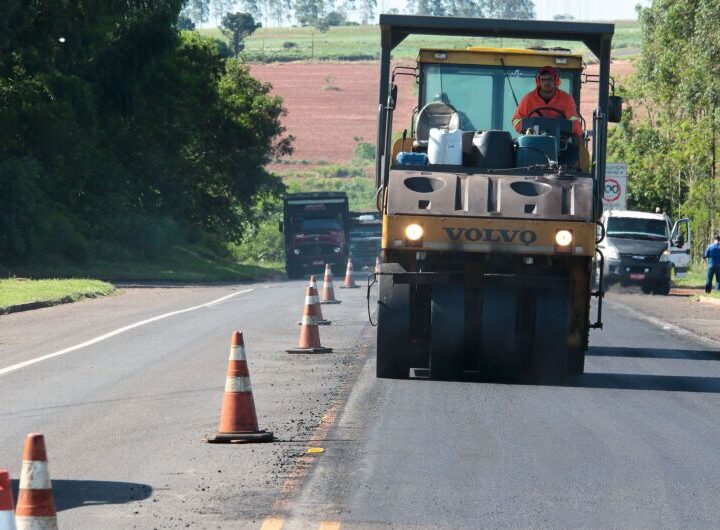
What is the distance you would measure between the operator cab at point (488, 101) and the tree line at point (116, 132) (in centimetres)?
2368

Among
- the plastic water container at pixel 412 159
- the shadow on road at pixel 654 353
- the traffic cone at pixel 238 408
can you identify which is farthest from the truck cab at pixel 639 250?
the traffic cone at pixel 238 408

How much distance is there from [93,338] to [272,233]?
197ft

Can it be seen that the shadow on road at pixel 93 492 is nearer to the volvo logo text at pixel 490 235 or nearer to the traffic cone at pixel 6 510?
the traffic cone at pixel 6 510

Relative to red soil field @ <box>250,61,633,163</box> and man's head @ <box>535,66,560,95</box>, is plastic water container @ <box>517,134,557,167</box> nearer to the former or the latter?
man's head @ <box>535,66,560,95</box>

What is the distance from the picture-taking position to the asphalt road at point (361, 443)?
847cm

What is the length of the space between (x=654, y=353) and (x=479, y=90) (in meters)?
4.82

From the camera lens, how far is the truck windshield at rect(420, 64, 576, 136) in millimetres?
16828

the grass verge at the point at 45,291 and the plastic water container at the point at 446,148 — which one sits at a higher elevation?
the plastic water container at the point at 446,148

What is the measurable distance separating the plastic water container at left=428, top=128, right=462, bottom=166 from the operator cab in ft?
0.07

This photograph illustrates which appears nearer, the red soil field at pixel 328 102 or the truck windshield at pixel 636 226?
the truck windshield at pixel 636 226

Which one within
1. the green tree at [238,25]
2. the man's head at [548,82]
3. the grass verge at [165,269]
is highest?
the green tree at [238,25]

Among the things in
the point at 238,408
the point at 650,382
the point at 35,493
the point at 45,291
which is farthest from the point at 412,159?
the point at 45,291

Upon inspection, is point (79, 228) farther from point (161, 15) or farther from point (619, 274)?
point (619, 274)

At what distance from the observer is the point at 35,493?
583 centimetres
